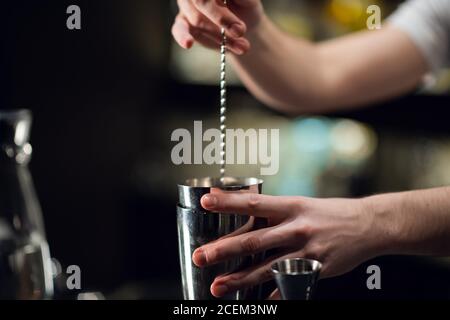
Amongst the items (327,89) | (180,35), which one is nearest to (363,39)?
(327,89)

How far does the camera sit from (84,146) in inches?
106

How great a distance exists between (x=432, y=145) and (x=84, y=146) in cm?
159

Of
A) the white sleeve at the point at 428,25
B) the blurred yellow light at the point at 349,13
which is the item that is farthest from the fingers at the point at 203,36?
the blurred yellow light at the point at 349,13

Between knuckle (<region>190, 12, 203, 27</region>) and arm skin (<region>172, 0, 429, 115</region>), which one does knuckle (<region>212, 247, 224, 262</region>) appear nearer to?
knuckle (<region>190, 12, 203, 27</region>)

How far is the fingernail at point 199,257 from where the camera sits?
723 millimetres

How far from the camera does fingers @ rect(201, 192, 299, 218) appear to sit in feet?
2.33

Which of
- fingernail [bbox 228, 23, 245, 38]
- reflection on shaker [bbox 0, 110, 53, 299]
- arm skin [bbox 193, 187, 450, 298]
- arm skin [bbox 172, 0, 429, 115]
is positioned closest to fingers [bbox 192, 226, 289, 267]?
arm skin [bbox 193, 187, 450, 298]

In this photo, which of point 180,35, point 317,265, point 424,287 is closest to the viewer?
point 317,265

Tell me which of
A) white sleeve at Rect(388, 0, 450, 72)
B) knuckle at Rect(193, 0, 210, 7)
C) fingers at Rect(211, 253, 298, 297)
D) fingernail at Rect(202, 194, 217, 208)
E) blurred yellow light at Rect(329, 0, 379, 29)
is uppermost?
blurred yellow light at Rect(329, 0, 379, 29)

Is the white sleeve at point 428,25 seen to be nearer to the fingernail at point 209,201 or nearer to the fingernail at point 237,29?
the fingernail at point 237,29

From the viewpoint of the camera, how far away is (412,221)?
962 mm

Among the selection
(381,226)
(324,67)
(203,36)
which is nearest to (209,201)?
(381,226)
